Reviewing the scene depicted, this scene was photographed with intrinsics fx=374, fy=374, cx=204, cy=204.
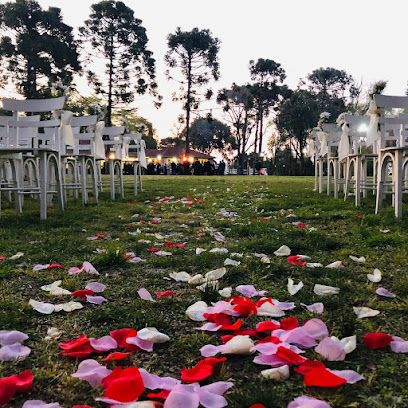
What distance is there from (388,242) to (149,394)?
8.79 feet

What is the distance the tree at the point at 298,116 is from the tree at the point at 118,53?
1856cm

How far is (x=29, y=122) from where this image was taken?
4941mm

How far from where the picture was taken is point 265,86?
44688 millimetres

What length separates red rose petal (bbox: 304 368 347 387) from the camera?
108cm

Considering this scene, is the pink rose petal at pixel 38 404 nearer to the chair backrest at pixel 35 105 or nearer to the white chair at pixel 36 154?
the white chair at pixel 36 154

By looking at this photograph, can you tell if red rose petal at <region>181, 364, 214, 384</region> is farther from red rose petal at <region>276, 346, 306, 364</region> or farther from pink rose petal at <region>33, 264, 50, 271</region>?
pink rose petal at <region>33, 264, 50, 271</region>

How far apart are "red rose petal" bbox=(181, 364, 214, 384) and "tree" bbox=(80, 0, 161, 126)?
92.0 feet

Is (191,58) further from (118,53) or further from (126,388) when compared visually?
(126,388)

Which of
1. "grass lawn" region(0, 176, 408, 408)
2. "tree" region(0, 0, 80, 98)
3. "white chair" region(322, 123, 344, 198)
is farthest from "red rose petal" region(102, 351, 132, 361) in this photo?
"tree" region(0, 0, 80, 98)

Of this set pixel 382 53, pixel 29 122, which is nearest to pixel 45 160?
pixel 29 122

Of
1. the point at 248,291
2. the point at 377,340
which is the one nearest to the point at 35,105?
the point at 248,291

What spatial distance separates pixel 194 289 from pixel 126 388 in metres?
1.04

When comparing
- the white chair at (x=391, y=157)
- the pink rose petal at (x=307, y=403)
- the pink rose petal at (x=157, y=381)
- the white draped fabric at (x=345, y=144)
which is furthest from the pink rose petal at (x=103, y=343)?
the white draped fabric at (x=345, y=144)

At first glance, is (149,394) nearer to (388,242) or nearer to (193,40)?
(388,242)
